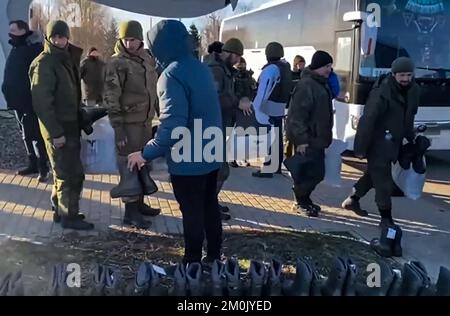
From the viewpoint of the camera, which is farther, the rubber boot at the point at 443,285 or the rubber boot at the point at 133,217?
the rubber boot at the point at 133,217

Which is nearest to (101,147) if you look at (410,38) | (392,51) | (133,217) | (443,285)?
(133,217)

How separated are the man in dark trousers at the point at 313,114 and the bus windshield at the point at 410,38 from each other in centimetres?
295

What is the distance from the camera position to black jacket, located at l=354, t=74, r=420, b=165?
5082 mm

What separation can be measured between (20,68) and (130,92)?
2511mm

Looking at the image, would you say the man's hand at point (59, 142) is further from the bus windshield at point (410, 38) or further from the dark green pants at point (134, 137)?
the bus windshield at point (410, 38)

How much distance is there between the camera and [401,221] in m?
6.00

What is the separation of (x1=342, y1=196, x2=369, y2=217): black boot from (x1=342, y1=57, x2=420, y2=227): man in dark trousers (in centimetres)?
78

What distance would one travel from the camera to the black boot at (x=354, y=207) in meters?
6.16

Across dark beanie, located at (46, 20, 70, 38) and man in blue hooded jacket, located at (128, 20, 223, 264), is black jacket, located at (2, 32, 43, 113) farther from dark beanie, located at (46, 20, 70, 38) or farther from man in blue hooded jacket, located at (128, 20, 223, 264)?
man in blue hooded jacket, located at (128, 20, 223, 264)

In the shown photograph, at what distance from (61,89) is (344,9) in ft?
18.0

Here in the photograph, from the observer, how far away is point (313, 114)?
18.5 ft

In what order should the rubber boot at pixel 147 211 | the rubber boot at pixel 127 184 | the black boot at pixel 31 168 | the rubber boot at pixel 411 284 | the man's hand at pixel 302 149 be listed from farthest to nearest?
the black boot at pixel 31 168 < the rubber boot at pixel 147 211 < the man's hand at pixel 302 149 < the rubber boot at pixel 127 184 < the rubber boot at pixel 411 284

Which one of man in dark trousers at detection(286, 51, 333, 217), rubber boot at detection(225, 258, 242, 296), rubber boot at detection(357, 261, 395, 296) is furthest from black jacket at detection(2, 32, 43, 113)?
rubber boot at detection(357, 261, 395, 296)

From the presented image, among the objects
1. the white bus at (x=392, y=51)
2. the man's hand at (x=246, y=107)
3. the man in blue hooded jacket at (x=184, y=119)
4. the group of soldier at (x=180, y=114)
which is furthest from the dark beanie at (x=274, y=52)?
the man in blue hooded jacket at (x=184, y=119)
